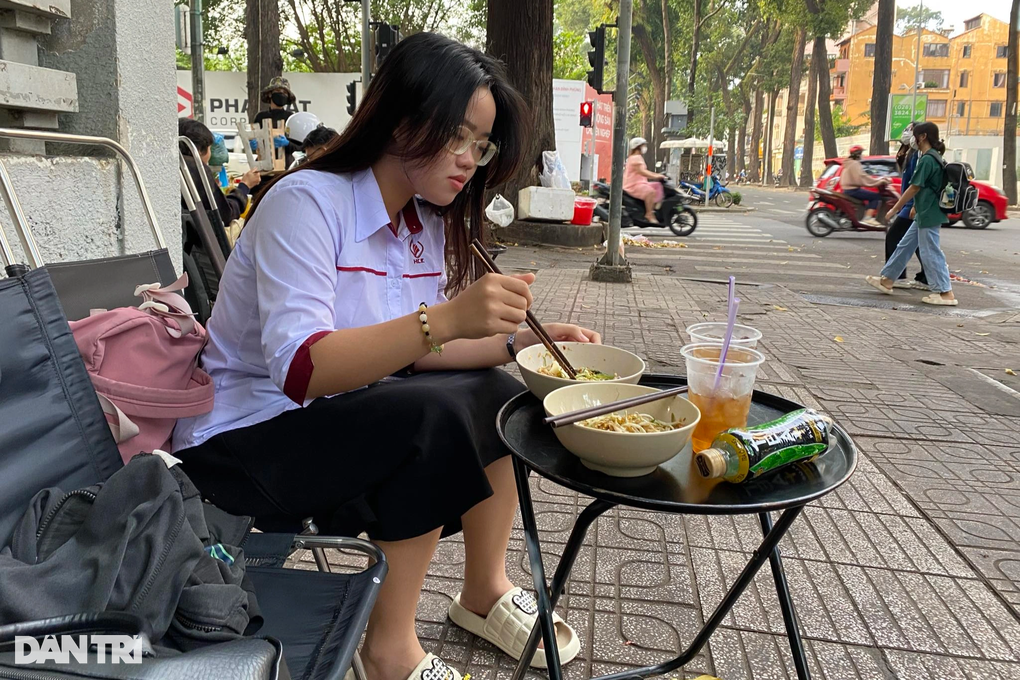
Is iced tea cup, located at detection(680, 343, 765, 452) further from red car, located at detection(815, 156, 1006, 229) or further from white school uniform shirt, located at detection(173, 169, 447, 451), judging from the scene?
red car, located at detection(815, 156, 1006, 229)

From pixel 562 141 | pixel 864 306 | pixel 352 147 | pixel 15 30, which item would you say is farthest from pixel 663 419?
pixel 562 141

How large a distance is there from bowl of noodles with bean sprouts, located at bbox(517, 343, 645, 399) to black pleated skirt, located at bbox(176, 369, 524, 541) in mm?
211

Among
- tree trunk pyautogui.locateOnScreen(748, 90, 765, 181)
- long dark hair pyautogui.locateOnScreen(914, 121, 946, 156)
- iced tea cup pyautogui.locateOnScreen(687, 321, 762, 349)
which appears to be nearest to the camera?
iced tea cup pyautogui.locateOnScreen(687, 321, 762, 349)

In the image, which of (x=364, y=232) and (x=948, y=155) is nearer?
(x=364, y=232)

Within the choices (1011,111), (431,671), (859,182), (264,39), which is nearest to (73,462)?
(431,671)

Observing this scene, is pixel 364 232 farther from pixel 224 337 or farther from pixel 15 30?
pixel 15 30

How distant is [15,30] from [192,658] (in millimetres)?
2539

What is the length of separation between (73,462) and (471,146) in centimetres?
101

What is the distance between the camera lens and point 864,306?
8.00 metres

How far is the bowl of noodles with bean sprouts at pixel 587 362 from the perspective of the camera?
1712mm

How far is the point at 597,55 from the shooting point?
1025cm

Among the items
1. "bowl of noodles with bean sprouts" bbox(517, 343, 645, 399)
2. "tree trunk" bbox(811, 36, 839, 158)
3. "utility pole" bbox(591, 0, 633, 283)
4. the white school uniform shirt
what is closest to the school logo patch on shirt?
the white school uniform shirt

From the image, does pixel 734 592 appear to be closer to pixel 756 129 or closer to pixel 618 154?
pixel 618 154

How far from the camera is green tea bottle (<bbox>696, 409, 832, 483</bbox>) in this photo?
1.27 meters
